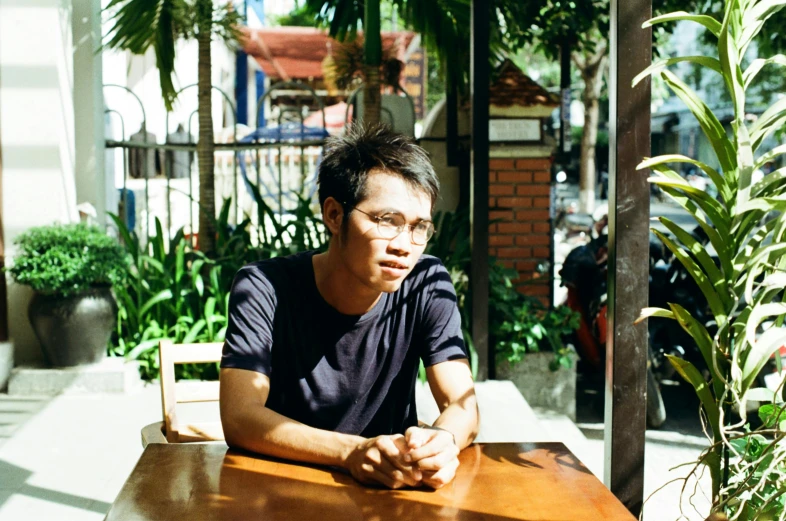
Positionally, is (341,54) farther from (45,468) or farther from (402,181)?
(402,181)

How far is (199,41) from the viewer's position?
593 centimetres

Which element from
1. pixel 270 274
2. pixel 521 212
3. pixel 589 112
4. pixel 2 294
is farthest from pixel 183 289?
pixel 589 112

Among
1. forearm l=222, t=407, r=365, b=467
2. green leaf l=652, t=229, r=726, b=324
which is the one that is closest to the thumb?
forearm l=222, t=407, r=365, b=467

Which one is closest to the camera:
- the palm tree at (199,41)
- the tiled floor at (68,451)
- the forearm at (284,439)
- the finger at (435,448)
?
the finger at (435,448)

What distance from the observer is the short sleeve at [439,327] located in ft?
7.30

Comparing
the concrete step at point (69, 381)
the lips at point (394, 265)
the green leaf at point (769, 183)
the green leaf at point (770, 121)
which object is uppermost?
the green leaf at point (770, 121)

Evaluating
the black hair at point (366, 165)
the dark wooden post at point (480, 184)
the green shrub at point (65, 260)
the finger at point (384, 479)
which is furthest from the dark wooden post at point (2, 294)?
the finger at point (384, 479)

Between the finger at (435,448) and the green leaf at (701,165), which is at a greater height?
the green leaf at (701,165)

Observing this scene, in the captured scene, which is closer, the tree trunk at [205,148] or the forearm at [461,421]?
the forearm at [461,421]

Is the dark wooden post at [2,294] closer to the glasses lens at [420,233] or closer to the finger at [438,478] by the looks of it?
the glasses lens at [420,233]

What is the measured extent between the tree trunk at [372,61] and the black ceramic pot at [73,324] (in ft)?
6.90

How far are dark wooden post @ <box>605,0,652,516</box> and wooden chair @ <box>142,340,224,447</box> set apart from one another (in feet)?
3.77

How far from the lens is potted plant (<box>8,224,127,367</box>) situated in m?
4.84

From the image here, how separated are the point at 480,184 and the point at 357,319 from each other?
2.90 meters
